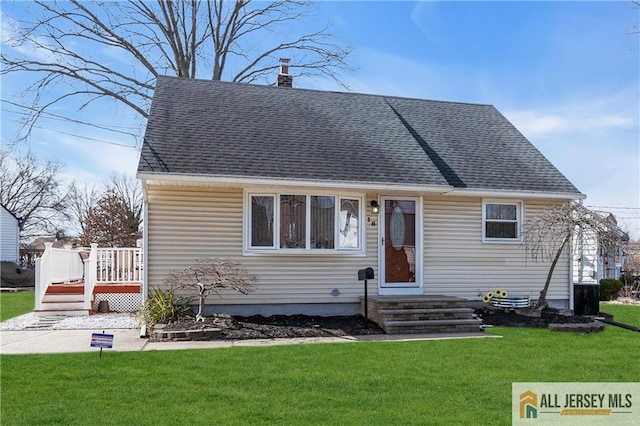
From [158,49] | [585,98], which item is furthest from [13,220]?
[585,98]

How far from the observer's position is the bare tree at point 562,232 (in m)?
10.4

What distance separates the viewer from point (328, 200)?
34.1 feet

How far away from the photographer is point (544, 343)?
791cm

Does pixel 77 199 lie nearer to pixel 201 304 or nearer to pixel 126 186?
pixel 126 186

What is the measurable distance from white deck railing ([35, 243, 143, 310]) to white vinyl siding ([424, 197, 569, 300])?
6742 mm

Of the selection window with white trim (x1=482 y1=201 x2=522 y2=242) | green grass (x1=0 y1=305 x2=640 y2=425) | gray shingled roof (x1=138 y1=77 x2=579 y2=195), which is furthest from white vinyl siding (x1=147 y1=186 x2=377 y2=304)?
window with white trim (x1=482 y1=201 x2=522 y2=242)

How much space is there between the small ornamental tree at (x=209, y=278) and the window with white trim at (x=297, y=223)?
0.59 metres

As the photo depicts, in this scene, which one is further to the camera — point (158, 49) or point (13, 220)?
point (13, 220)

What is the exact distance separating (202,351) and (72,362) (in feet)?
5.35

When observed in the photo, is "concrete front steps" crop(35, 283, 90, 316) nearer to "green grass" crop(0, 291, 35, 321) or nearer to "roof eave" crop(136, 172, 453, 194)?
"green grass" crop(0, 291, 35, 321)

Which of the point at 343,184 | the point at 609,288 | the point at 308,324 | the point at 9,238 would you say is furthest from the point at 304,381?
the point at 9,238

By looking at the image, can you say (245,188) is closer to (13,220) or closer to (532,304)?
(532,304)

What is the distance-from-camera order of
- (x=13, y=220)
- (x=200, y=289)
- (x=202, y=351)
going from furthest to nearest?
(x=13, y=220)
(x=200, y=289)
(x=202, y=351)

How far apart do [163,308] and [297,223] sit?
9.69ft
